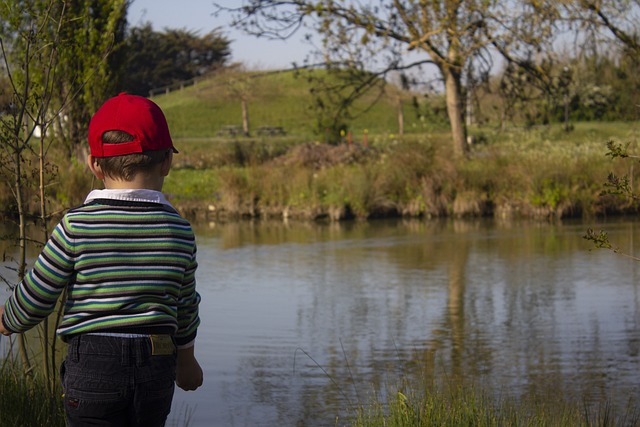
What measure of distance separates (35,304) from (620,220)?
1826 cm

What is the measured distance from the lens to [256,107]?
66.5 meters

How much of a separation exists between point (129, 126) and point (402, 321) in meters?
7.42

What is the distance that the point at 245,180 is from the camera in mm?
23922

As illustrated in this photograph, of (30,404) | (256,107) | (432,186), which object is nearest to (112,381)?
(30,404)

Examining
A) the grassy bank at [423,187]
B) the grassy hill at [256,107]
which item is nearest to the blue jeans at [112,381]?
the grassy bank at [423,187]

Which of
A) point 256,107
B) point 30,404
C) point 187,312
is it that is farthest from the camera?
point 256,107

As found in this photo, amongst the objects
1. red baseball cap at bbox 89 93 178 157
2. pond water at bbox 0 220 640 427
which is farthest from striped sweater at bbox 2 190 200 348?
pond water at bbox 0 220 640 427

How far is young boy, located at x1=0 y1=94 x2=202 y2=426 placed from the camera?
309 centimetres

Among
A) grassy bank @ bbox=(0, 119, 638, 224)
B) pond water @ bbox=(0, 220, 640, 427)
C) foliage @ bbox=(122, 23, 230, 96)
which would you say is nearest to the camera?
pond water @ bbox=(0, 220, 640, 427)

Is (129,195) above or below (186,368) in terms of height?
above

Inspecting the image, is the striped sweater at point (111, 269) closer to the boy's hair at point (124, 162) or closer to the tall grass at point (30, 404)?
the boy's hair at point (124, 162)

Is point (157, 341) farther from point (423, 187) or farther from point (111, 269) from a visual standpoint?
point (423, 187)

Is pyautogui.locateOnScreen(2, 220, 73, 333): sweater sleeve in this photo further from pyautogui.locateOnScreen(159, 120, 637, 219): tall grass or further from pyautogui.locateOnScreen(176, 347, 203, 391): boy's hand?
pyautogui.locateOnScreen(159, 120, 637, 219): tall grass

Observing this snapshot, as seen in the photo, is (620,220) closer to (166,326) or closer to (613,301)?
(613,301)
